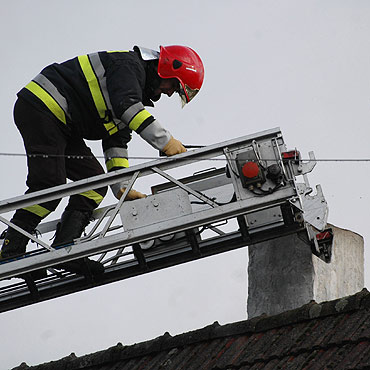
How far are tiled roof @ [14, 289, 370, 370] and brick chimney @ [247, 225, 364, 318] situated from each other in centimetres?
82

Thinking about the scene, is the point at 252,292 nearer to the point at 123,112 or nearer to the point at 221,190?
the point at 221,190

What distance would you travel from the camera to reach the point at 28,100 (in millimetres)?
6320

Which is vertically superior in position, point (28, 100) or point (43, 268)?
point (28, 100)

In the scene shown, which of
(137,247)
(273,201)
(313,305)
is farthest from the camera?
(137,247)

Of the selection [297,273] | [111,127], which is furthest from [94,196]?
[297,273]

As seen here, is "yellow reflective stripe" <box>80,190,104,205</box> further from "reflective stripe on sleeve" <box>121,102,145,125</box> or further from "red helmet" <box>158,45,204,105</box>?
"red helmet" <box>158,45,204,105</box>

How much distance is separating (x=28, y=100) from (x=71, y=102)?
1.05 feet

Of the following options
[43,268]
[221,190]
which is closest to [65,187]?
[43,268]

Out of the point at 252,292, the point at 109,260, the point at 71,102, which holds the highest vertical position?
the point at 71,102

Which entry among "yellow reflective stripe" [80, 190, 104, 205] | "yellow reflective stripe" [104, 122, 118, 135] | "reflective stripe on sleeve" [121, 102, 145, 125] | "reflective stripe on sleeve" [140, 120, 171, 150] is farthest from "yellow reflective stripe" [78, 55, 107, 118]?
"yellow reflective stripe" [80, 190, 104, 205]

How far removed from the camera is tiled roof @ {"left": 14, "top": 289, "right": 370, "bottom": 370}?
437 cm

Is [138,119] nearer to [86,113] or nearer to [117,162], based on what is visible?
[86,113]

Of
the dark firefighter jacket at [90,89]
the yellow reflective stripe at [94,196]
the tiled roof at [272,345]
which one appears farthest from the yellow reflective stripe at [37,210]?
the tiled roof at [272,345]

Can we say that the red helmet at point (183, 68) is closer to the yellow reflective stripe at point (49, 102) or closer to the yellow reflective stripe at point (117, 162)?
the yellow reflective stripe at point (117, 162)
